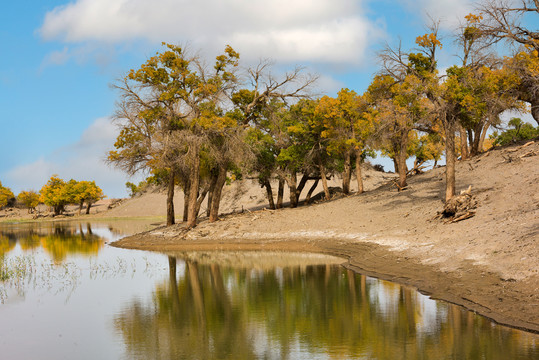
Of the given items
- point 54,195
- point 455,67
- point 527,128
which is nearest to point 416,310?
point 455,67

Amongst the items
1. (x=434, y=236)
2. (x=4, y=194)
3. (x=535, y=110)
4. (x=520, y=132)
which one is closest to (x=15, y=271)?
(x=434, y=236)

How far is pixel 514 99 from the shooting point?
35.2m

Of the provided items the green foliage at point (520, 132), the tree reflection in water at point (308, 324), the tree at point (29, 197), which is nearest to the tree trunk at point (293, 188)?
the tree reflection in water at point (308, 324)

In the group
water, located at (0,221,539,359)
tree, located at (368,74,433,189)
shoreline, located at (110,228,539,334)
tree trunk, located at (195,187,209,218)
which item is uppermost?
tree, located at (368,74,433,189)

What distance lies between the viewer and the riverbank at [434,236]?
15.6m

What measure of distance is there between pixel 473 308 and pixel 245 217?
28.8m

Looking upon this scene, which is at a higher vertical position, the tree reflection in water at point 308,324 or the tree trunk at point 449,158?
the tree trunk at point 449,158

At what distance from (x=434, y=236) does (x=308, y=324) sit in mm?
11881

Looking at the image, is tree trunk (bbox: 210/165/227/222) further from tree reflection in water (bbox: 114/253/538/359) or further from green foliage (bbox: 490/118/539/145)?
green foliage (bbox: 490/118/539/145)

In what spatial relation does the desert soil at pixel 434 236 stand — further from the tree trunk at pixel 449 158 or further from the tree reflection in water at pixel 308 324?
the tree trunk at pixel 449 158

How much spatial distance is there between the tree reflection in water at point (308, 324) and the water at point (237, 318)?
0.03 metres

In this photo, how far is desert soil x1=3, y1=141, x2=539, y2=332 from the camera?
51.2ft

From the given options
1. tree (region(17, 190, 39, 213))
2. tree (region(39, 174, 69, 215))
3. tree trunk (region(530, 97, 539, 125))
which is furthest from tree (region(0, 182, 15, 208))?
tree trunk (region(530, 97, 539, 125))

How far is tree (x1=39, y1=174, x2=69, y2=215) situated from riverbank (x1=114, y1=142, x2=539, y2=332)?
69.2 meters
